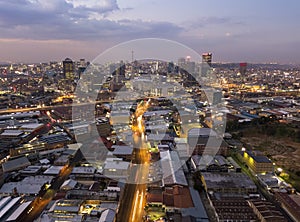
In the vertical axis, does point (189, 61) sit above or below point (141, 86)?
above

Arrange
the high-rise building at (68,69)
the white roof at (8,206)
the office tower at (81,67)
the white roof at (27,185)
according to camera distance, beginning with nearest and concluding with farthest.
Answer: the white roof at (8,206)
the white roof at (27,185)
the high-rise building at (68,69)
the office tower at (81,67)

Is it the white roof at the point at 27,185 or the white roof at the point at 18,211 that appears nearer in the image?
the white roof at the point at 18,211

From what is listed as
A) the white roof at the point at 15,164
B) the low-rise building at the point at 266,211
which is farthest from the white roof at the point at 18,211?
the low-rise building at the point at 266,211

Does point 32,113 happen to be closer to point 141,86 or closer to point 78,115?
point 78,115

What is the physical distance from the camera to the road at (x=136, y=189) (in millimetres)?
3727

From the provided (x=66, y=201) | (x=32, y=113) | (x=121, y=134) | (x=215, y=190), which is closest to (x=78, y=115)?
(x=32, y=113)

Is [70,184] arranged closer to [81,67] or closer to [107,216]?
[107,216]

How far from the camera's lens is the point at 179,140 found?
6609mm

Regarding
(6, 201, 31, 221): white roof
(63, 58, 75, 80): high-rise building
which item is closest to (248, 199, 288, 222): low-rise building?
(6, 201, 31, 221): white roof

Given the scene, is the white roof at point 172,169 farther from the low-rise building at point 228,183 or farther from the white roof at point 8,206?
the white roof at point 8,206

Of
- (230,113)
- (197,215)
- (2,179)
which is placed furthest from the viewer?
(230,113)

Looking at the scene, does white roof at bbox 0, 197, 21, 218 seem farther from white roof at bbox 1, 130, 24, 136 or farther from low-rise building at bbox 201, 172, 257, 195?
white roof at bbox 1, 130, 24, 136

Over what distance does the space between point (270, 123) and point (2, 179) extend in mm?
8223

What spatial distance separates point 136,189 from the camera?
4418mm
